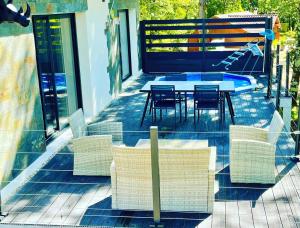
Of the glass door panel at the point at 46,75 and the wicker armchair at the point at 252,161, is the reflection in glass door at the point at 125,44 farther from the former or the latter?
the wicker armchair at the point at 252,161

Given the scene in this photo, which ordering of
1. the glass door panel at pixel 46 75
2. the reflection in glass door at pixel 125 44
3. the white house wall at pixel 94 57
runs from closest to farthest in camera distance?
the glass door panel at pixel 46 75 < the white house wall at pixel 94 57 < the reflection in glass door at pixel 125 44

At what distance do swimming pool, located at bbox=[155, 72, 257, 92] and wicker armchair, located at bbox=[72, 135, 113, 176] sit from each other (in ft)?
18.1

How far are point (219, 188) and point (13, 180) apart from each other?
311 centimetres

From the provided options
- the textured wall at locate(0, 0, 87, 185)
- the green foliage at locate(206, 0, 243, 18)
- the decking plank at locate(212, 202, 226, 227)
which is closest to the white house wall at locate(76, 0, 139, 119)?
the textured wall at locate(0, 0, 87, 185)

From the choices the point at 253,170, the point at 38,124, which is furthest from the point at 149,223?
the point at 38,124

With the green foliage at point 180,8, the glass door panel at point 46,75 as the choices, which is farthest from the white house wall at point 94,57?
the green foliage at point 180,8

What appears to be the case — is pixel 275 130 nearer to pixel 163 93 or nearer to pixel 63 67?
pixel 163 93

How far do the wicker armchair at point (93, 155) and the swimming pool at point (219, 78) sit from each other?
5.52m

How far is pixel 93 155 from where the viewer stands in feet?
22.7

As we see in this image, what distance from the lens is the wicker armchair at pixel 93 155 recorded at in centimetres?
689

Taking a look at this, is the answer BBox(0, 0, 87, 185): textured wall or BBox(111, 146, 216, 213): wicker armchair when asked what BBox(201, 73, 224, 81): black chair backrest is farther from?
BBox(111, 146, 216, 213): wicker armchair

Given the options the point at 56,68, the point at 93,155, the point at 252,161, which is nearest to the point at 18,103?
the point at 93,155

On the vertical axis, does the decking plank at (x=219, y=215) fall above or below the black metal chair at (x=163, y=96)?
below

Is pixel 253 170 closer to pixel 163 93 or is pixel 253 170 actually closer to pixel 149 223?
pixel 149 223
